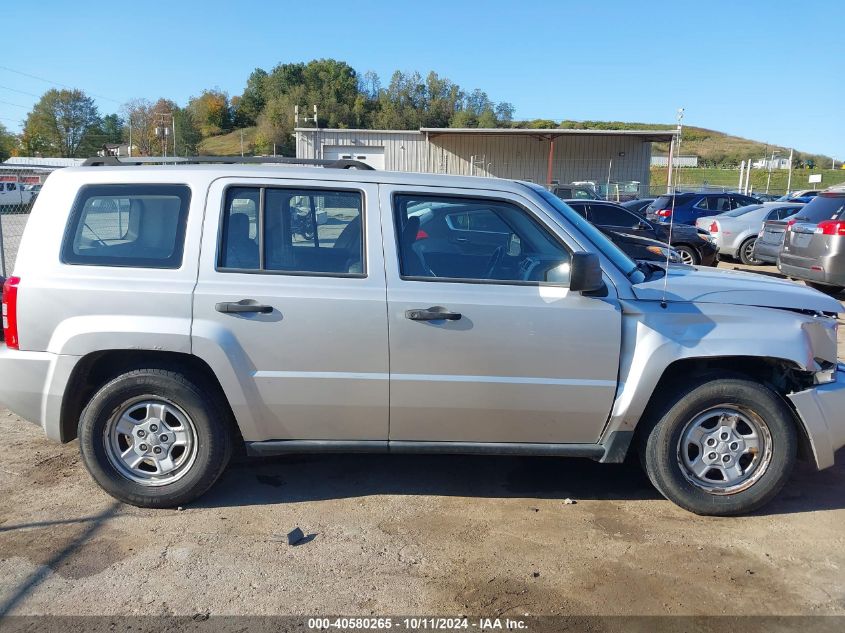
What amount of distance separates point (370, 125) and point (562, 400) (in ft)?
275

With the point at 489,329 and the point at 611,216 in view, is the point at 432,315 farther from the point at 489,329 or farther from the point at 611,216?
the point at 611,216

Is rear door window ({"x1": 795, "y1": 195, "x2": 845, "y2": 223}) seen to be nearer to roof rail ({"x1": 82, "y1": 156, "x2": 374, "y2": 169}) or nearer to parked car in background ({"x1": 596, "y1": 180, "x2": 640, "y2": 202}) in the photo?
roof rail ({"x1": 82, "y1": 156, "x2": 374, "y2": 169})

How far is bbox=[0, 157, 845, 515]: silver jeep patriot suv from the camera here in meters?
3.83

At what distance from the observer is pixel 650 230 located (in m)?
14.8

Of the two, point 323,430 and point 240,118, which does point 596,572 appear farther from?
point 240,118

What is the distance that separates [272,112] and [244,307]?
64913 millimetres

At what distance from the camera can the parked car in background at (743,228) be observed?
53.5 feet

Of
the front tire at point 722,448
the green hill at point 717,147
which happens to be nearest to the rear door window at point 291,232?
the front tire at point 722,448

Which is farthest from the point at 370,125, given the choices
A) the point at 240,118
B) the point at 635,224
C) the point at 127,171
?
the point at 127,171

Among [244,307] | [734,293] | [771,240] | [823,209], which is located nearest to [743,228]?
[771,240]

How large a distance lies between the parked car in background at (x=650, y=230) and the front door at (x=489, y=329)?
34.6 ft

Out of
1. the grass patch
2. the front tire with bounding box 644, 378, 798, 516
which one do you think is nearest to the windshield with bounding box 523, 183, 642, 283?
the front tire with bounding box 644, 378, 798, 516

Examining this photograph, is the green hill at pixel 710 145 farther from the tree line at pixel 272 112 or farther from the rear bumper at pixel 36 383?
the rear bumper at pixel 36 383

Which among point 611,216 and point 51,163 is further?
point 611,216
